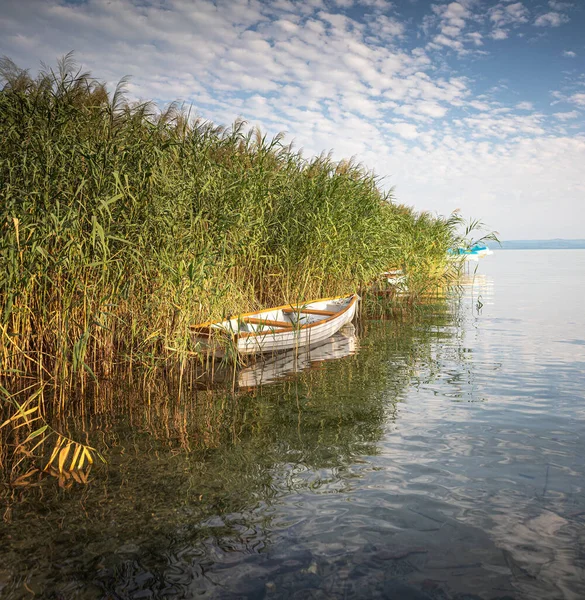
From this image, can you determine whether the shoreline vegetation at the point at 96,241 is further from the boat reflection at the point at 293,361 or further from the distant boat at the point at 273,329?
the boat reflection at the point at 293,361

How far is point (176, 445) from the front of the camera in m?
4.95

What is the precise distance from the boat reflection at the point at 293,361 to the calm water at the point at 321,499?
1.33 ft

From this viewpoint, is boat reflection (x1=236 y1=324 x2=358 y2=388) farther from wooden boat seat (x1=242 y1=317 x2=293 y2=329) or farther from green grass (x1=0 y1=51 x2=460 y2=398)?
green grass (x1=0 y1=51 x2=460 y2=398)

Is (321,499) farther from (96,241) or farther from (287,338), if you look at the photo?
(287,338)

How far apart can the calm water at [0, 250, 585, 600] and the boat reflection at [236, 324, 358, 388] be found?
1.33ft

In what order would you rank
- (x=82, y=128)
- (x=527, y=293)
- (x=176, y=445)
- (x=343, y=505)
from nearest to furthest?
(x=343, y=505)
(x=176, y=445)
(x=82, y=128)
(x=527, y=293)

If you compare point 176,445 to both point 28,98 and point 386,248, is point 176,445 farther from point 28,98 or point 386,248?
point 386,248

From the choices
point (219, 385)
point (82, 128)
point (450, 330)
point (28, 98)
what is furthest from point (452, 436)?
point (450, 330)

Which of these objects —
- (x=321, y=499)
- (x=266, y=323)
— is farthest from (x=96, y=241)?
(x=321, y=499)

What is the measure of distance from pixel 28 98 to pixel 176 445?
4359mm

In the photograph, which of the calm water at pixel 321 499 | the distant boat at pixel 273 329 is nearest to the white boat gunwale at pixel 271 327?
the distant boat at pixel 273 329

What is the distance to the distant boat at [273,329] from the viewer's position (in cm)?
719

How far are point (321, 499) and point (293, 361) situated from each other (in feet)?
16.4

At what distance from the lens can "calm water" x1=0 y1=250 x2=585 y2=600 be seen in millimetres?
2939
